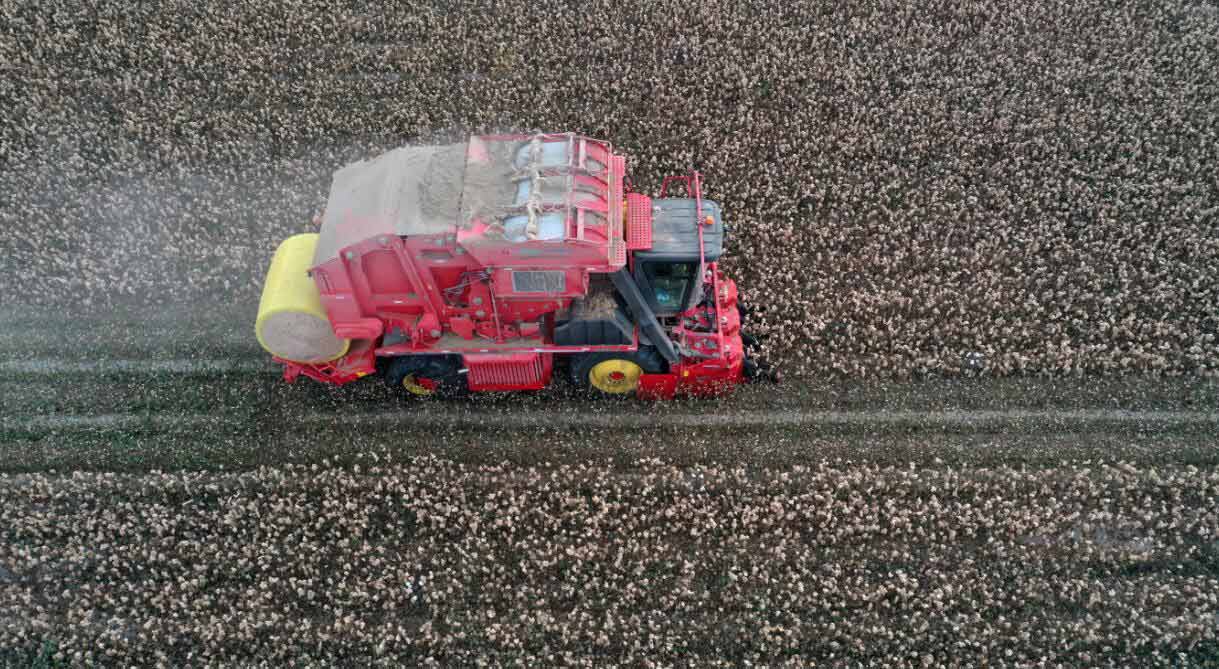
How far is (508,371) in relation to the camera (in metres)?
12.9

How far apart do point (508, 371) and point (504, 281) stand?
191 centimetres

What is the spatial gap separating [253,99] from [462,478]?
34.8 feet

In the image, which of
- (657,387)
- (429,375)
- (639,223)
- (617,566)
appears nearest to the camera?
(617,566)

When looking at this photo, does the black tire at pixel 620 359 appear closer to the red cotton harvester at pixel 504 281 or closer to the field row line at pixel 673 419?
the red cotton harvester at pixel 504 281

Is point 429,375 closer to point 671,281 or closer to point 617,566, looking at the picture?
point 671,281

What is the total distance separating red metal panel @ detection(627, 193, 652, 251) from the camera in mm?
11804

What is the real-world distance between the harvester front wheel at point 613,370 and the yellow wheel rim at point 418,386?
2.33 metres

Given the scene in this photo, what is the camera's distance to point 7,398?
13.2 metres

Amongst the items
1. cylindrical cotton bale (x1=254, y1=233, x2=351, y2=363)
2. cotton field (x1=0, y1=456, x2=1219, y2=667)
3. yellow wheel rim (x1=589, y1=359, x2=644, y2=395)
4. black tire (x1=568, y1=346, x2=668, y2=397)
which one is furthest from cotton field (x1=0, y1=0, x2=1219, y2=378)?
cylindrical cotton bale (x1=254, y1=233, x2=351, y2=363)

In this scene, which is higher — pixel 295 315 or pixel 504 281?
pixel 504 281

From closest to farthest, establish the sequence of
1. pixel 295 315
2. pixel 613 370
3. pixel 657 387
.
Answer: pixel 295 315
pixel 613 370
pixel 657 387

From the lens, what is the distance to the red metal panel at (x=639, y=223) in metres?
11.8

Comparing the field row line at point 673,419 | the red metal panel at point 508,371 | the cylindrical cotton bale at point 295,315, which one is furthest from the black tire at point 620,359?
the cylindrical cotton bale at point 295,315

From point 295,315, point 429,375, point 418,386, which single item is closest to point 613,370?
point 429,375
